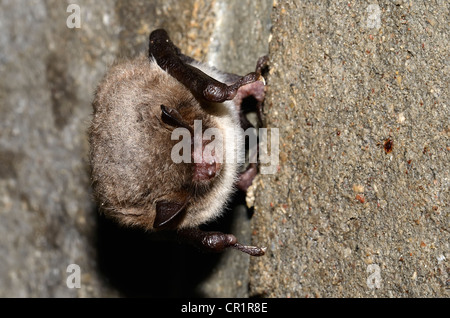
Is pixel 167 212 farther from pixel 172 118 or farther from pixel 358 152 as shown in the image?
pixel 358 152

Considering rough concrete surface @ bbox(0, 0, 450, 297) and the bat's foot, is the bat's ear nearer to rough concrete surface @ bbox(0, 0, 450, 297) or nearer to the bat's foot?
the bat's foot

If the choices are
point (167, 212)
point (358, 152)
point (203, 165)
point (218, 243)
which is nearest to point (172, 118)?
point (203, 165)

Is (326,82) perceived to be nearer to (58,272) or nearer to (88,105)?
(88,105)

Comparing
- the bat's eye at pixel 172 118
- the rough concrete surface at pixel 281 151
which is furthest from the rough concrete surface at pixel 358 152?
the bat's eye at pixel 172 118

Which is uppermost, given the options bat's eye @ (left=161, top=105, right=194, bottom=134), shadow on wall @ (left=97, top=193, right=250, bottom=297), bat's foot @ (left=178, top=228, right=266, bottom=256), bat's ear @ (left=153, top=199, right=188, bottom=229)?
bat's eye @ (left=161, top=105, right=194, bottom=134)

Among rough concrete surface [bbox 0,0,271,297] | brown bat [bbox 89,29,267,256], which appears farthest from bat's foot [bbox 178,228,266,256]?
rough concrete surface [bbox 0,0,271,297]

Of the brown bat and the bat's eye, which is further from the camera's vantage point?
the brown bat

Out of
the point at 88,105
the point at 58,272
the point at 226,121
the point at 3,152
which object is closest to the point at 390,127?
the point at 226,121

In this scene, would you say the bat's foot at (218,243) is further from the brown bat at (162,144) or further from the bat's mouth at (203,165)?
the bat's mouth at (203,165)

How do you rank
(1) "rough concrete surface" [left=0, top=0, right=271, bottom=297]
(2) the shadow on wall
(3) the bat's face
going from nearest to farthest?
(3) the bat's face → (1) "rough concrete surface" [left=0, top=0, right=271, bottom=297] → (2) the shadow on wall

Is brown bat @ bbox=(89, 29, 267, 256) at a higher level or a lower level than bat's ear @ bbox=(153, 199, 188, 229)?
higher
